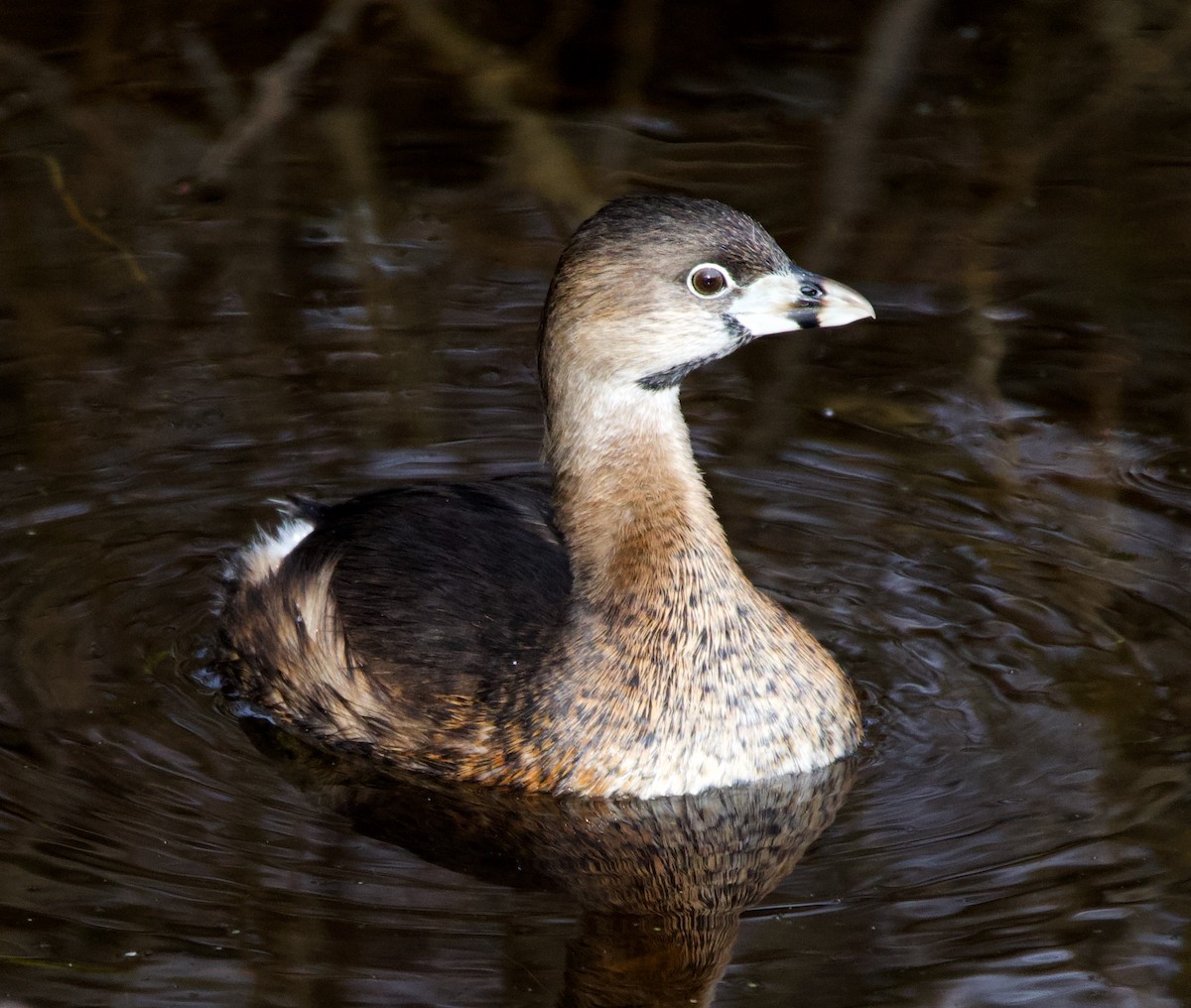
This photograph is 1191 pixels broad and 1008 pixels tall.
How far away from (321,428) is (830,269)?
2.25 metres

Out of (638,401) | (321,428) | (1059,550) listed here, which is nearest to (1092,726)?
(1059,550)

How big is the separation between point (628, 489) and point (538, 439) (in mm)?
1808

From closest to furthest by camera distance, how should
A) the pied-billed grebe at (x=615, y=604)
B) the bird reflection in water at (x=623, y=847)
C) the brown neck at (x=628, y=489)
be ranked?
1. the bird reflection in water at (x=623, y=847)
2. the pied-billed grebe at (x=615, y=604)
3. the brown neck at (x=628, y=489)

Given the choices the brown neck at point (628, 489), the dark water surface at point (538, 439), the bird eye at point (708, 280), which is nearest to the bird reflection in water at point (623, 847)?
the dark water surface at point (538, 439)

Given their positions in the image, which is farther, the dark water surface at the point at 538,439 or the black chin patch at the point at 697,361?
the black chin patch at the point at 697,361

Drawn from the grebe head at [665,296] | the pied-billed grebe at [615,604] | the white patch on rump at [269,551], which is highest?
the grebe head at [665,296]

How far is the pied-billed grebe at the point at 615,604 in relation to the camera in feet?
16.4

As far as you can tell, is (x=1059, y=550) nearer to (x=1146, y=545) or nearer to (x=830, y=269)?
(x=1146, y=545)

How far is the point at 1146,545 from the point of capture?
6.04 metres

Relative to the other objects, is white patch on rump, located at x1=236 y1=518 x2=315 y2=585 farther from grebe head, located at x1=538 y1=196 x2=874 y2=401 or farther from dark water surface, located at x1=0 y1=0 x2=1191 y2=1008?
grebe head, located at x1=538 y1=196 x2=874 y2=401

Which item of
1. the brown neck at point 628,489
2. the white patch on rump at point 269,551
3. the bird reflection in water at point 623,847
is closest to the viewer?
the bird reflection in water at point 623,847

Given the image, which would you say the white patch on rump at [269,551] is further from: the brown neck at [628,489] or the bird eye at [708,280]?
the bird eye at [708,280]

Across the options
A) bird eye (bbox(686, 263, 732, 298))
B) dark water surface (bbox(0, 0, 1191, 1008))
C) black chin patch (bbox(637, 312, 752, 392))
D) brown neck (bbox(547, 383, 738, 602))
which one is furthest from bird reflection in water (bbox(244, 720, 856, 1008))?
bird eye (bbox(686, 263, 732, 298))

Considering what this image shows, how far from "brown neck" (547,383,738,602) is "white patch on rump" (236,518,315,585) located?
1.00 m
